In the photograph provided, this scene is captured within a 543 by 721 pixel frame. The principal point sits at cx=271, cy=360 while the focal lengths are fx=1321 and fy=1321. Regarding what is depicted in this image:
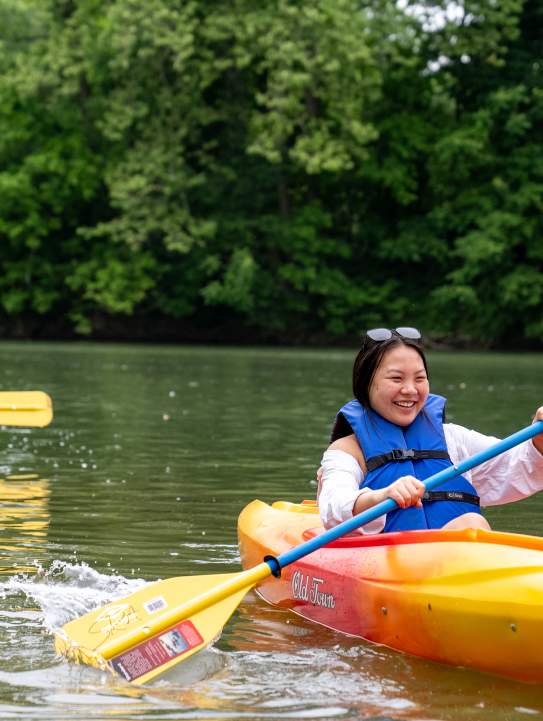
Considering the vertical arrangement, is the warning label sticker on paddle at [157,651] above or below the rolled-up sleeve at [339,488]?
below

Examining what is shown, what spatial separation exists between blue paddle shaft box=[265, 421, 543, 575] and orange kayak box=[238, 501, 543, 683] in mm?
174

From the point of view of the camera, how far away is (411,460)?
490 centimetres

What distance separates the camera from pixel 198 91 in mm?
33500

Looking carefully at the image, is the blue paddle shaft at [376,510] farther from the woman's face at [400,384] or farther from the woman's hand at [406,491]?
the woman's face at [400,384]

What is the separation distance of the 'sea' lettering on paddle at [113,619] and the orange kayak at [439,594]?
0.78 meters

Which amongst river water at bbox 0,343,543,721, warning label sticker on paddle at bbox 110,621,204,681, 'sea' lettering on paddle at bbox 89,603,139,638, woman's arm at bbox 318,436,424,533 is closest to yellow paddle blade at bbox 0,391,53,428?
river water at bbox 0,343,543,721

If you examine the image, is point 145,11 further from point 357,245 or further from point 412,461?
point 412,461

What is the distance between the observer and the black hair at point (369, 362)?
4.88m

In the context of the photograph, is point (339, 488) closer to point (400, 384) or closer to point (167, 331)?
point (400, 384)

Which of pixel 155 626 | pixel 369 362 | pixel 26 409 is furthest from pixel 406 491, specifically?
pixel 26 409

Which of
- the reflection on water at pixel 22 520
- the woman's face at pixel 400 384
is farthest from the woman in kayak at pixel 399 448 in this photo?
the reflection on water at pixel 22 520

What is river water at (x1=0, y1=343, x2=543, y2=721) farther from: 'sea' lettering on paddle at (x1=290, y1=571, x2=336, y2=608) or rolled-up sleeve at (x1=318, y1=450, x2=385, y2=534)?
rolled-up sleeve at (x1=318, y1=450, x2=385, y2=534)

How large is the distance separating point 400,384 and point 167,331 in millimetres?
31109

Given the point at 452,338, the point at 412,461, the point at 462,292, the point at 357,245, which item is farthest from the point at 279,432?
the point at 357,245
